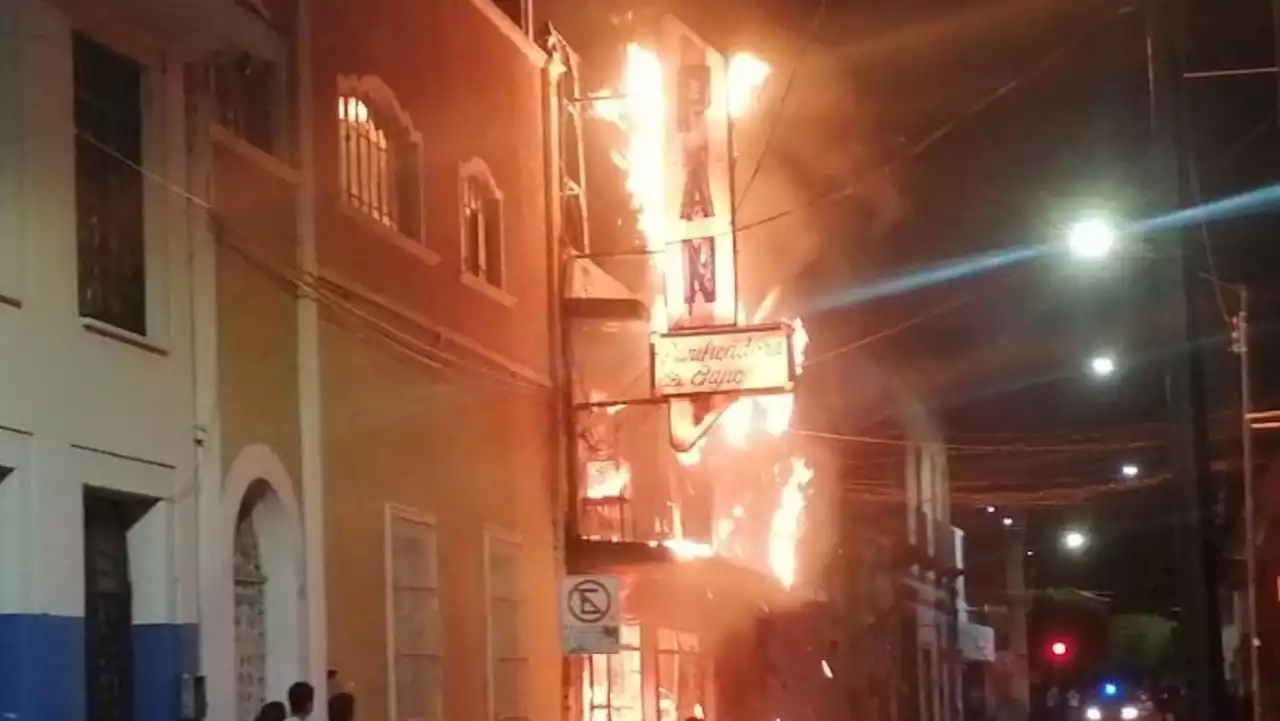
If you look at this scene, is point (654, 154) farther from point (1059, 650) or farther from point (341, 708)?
point (1059, 650)

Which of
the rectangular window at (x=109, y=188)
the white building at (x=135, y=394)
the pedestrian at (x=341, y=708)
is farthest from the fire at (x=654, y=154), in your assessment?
the rectangular window at (x=109, y=188)

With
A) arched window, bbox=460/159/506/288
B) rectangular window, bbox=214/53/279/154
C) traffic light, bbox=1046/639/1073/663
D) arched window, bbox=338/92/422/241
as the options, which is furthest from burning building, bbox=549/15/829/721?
rectangular window, bbox=214/53/279/154

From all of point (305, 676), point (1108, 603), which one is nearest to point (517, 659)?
point (305, 676)

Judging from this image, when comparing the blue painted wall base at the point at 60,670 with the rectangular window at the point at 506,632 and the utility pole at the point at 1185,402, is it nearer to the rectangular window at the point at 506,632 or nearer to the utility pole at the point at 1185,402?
the utility pole at the point at 1185,402

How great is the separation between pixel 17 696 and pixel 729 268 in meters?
11.8

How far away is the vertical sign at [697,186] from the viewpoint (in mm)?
21594

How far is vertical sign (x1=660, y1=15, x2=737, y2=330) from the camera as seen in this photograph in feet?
70.8

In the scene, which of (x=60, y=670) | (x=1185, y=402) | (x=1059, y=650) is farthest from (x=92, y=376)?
(x=1059, y=650)

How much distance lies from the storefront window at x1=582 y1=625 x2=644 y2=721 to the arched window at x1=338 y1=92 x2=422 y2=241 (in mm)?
6957

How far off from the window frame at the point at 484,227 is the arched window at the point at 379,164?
4.28 feet

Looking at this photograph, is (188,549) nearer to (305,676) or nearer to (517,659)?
(305,676)

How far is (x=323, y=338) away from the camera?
15.6 meters

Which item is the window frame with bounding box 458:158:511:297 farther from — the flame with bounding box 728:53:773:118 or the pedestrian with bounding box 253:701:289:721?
the pedestrian with bounding box 253:701:289:721

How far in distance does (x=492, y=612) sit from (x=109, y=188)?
26.9 feet
